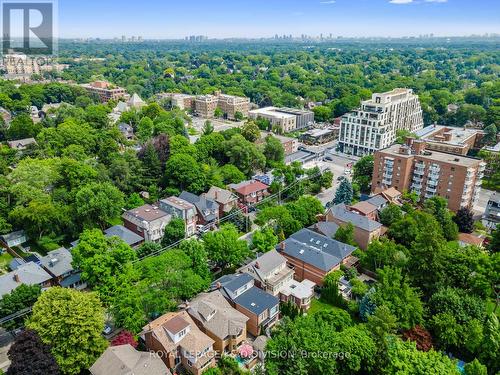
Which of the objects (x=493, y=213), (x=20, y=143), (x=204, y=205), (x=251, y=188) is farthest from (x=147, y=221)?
(x=493, y=213)

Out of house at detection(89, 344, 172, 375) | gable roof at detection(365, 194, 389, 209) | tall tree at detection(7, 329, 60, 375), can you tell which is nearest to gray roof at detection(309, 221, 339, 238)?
gable roof at detection(365, 194, 389, 209)

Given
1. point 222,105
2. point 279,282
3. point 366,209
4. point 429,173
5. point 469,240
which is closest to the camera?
point 279,282

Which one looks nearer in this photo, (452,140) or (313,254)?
(313,254)

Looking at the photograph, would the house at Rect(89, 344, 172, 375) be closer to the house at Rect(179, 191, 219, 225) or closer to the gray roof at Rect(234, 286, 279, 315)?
the gray roof at Rect(234, 286, 279, 315)

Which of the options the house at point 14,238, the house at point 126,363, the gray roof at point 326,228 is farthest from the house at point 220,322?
the house at point 14,238

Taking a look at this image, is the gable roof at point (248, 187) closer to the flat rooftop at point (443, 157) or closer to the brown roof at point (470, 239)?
the flat rooftop at point (443, 157)

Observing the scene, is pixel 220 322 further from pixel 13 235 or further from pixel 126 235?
pixel 13 235
